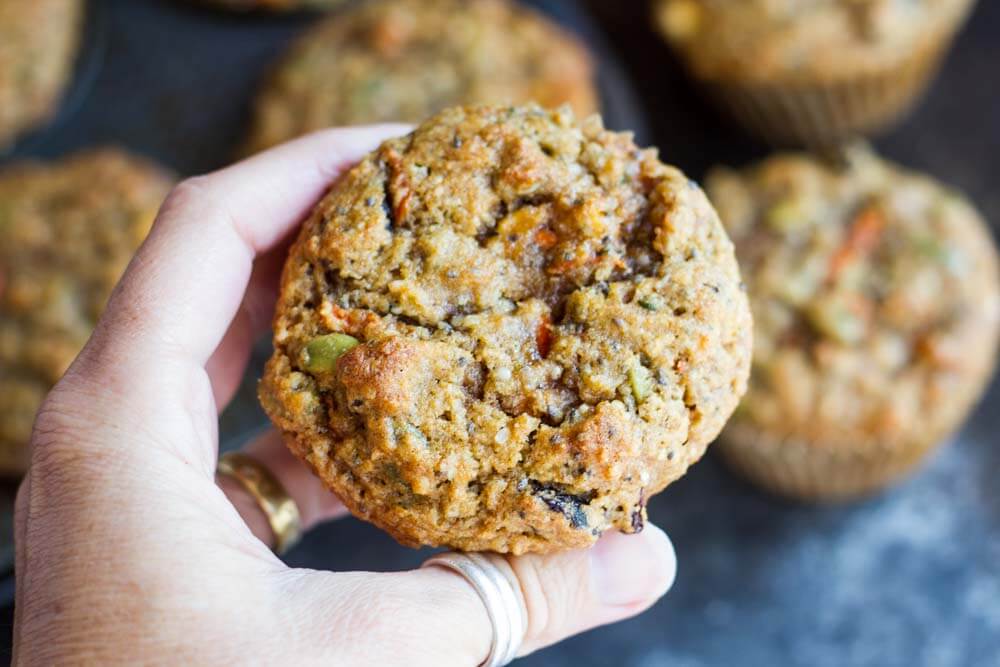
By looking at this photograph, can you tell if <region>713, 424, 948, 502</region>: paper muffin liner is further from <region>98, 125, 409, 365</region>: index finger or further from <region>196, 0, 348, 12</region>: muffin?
<region>196, 0, 348, 12</region>: muffin

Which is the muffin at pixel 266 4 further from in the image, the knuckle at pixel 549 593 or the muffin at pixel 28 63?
the knuckle at pixel 549 593

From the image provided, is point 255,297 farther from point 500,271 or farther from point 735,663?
point 735,663

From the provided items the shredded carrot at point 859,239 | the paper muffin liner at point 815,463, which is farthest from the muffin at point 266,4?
the paper muffin liner at point 815,463

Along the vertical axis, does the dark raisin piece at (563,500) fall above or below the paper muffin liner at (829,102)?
above

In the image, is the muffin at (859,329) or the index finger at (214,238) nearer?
the index finger at (214,238)

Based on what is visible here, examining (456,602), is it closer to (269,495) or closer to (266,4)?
(269,495)

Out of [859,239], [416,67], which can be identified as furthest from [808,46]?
[416,67]

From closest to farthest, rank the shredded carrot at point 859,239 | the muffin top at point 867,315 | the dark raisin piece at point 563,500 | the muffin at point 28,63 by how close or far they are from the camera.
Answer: the dark raisin piece at point 563,500 → the muffin top at point 867,315 → the shredded carrot at point 859,239 → the muffin at point 28,63

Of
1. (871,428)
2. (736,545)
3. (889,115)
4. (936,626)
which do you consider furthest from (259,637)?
(889,115)
